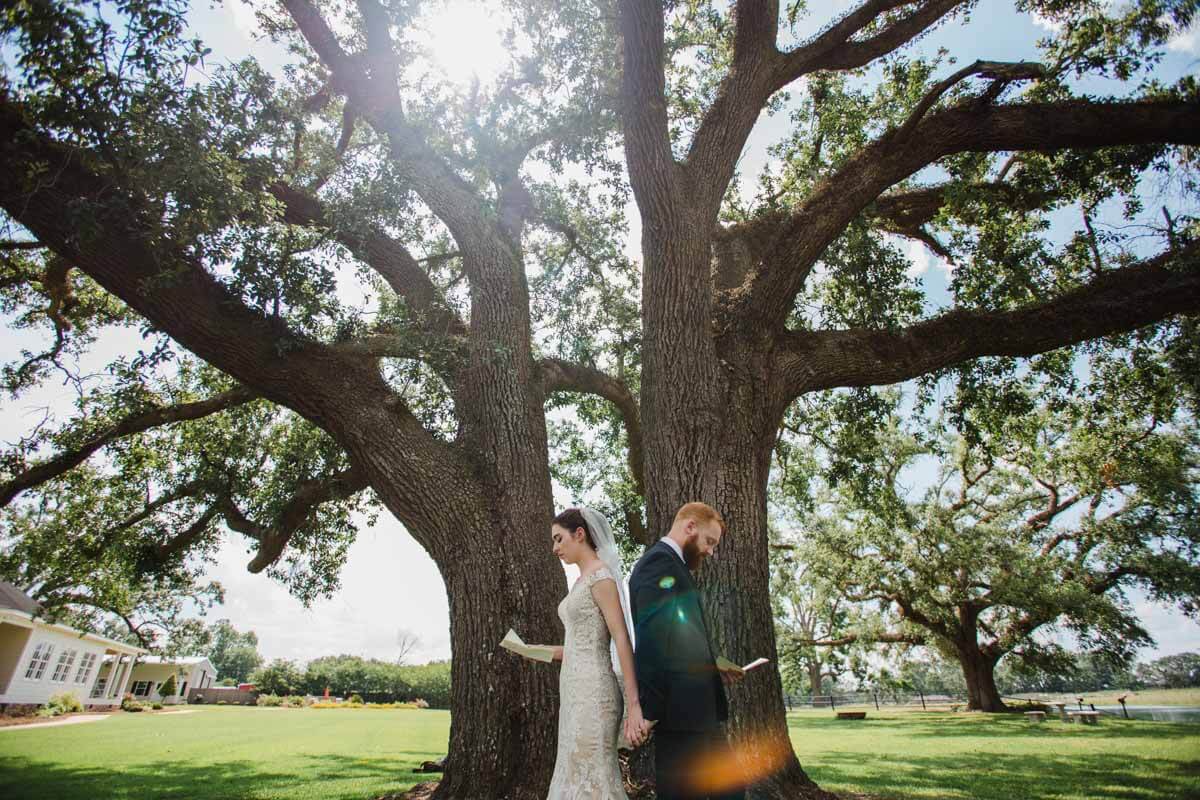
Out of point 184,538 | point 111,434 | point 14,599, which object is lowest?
point 184,538

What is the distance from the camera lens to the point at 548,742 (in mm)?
4828

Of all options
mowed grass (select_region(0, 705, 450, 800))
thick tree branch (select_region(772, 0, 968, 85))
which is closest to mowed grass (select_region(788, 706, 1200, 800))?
mowed grass (select_region(0, 705, 450, 800))

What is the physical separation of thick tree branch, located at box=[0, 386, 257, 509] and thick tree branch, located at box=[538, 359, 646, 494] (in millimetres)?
Result: 4773

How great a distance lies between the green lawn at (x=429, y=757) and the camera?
6.73 m

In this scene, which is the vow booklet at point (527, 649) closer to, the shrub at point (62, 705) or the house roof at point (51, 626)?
the house roof at point (51, 626)

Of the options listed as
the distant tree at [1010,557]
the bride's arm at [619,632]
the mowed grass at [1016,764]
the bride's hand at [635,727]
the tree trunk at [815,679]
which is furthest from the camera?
the tree trunk at [815,679]

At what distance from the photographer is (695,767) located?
2.47 metres

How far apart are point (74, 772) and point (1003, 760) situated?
47.1 ft

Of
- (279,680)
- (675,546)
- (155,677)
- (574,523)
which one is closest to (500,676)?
(574,523)

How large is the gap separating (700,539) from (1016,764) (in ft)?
31.8

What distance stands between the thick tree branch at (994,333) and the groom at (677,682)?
392 cm

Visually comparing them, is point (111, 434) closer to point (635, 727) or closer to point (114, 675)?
point (635, 727)

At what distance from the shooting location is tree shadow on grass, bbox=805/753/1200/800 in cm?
630

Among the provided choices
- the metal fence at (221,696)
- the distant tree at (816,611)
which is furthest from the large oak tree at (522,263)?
the metal fence at (221,696)
